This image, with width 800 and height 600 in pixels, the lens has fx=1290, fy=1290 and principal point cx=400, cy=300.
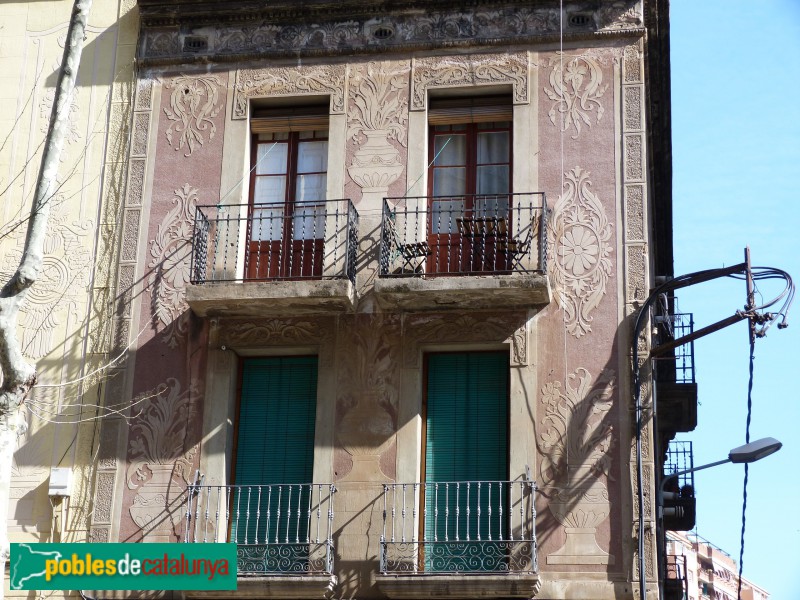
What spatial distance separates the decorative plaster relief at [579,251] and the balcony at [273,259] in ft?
8.20

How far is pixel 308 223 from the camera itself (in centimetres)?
1656

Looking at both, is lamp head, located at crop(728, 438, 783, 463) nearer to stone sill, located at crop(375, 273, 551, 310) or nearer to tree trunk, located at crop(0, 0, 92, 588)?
stone sill, located at crop(375, 273, 551, 310)

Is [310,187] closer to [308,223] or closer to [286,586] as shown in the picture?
[308,223]

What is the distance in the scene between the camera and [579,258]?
15.6 meters

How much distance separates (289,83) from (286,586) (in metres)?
6.64

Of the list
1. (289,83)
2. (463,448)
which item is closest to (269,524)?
(463,448)

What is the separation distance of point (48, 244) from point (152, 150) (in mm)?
1830

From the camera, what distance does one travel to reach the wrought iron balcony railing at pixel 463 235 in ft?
50.8

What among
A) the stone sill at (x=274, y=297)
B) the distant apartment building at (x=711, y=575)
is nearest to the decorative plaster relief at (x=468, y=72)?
the stone sill at (x=274, y=297)

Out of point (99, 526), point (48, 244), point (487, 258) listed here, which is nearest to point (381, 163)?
point (487, 258)

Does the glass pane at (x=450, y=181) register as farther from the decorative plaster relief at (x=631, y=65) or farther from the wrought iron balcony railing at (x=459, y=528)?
the wrought iron balcony railing at (x=459, y=528)

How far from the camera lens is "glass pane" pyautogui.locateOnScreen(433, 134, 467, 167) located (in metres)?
16.8

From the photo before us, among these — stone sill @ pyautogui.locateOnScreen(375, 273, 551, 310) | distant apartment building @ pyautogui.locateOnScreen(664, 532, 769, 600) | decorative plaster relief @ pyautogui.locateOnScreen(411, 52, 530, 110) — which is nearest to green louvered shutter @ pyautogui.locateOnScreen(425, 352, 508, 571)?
stone sill @ pyautogui.locateOnScreen(375, 273, 551, 310)

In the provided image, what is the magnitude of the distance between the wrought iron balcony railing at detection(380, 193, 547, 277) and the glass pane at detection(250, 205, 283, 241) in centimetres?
153
